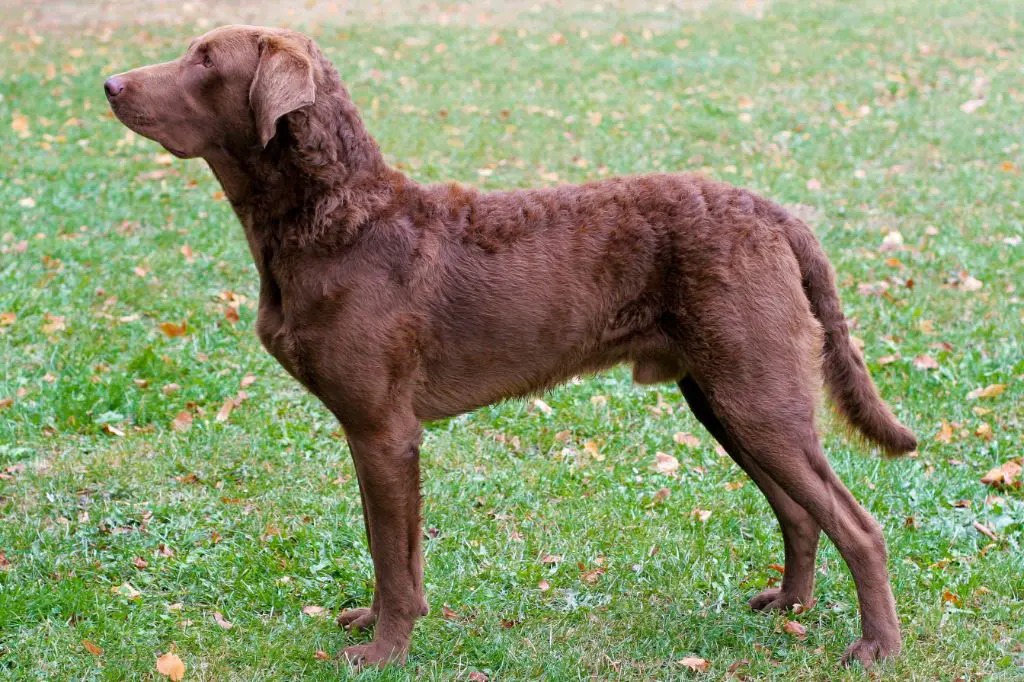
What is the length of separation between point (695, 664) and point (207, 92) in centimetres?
243

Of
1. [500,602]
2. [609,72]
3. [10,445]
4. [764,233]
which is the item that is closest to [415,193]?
[764,233]

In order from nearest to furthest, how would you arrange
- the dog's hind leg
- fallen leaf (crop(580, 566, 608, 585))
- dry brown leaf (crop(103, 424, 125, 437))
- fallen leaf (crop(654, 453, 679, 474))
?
the dog's hind leg → fallen leaf (crop(580, 566, 608, 585)) → fallen leaf (crop(654, 453, 679, 474)) → dry brown leaf (crop(103, 424, 125, 437))

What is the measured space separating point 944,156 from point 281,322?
26.2ft

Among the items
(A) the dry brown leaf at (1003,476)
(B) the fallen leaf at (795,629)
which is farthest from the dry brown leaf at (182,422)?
(A) the dry brown leaf at (1003,476)

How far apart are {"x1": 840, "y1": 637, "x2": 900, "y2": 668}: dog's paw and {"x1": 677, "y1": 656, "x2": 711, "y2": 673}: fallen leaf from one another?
45cm

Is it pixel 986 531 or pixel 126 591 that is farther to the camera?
pixel 986 531

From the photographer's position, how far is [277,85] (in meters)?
3.15

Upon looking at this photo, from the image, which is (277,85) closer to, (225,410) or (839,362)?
(839,362)

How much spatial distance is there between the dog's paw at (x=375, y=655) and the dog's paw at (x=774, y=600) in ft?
4.27

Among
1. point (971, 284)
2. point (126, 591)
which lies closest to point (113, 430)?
point (126, 591)

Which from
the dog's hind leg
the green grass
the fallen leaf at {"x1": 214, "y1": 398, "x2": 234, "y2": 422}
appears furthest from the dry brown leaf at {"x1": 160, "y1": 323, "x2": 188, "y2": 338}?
the dog's hind leg

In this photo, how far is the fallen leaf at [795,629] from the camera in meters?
3.78

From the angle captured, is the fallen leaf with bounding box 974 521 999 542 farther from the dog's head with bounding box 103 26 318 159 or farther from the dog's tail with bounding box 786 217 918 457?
the dog's head with bounding box 103 26 318 159

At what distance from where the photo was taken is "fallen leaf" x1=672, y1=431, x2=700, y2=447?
5059 mm
